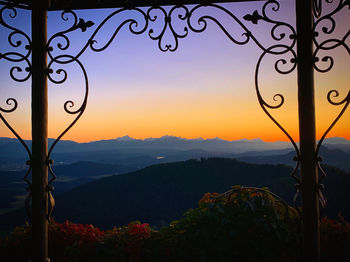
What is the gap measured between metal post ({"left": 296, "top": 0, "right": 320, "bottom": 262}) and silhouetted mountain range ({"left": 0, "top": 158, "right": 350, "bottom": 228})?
18341 mm

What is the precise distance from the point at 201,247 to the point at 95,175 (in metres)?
50.6

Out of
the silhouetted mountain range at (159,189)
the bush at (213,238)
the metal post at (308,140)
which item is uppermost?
the metal post at (308,140)

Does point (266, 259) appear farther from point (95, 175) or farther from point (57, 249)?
point (95, 175)

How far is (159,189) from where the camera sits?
32.3 meters

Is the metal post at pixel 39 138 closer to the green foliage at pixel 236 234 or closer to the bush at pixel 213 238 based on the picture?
the bush at pixel 213 238

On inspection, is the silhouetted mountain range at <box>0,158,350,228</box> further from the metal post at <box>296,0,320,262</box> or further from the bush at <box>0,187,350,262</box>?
the metal post at <box>296,0,320,262</box>

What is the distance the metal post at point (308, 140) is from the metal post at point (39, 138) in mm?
2791

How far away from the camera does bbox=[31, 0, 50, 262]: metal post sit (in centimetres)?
303

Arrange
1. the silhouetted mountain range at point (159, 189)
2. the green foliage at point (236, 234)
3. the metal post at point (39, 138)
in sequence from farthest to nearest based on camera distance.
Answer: the silhouetted mountain range at point (159, 189) < the metal post at point (39, 138) < the green foliage at point (236, 234)

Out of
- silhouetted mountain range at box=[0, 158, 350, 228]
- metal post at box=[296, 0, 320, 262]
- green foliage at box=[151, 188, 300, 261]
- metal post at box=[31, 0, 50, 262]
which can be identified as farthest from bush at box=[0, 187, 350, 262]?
silhouetted mountain range at box=[0, 158, 350, 228]

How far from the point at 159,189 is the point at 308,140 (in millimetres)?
30486

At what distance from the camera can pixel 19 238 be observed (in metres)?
3.45

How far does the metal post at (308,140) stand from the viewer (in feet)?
9.12

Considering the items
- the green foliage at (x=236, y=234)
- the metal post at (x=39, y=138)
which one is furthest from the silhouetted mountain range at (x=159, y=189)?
the metal post at (x=39, y=138)
